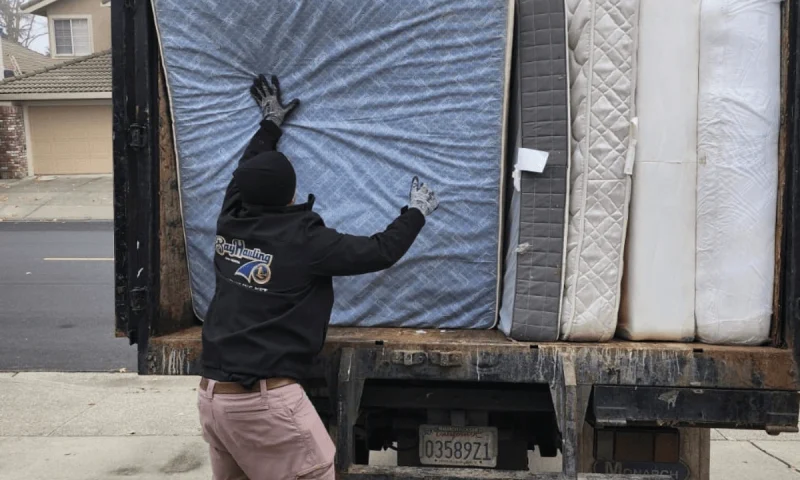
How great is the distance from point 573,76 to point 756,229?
2.88 ft

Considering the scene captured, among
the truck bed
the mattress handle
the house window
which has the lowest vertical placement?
the truck bed

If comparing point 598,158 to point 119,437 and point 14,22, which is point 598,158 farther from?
point 14,22

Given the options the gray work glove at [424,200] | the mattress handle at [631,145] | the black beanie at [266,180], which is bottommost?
the gray work glove at [424,200]

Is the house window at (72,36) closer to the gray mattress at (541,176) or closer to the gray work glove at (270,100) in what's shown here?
the gray work glove at (270,100)

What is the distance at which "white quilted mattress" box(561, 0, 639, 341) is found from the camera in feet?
10.6

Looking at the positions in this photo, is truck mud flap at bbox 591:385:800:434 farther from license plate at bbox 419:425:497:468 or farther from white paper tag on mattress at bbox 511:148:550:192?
white paper tag on mattress at bbox 511:148:550:192

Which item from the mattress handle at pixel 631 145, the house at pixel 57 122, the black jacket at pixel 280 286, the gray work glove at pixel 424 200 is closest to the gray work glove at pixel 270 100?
the black jacket at pixel 280 286

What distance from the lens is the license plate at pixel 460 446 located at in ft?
11.7

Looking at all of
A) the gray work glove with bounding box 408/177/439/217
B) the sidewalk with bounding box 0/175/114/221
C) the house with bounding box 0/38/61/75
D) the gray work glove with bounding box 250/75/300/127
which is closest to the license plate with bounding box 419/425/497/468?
the gray work glove with bounding box 408/177/439/217

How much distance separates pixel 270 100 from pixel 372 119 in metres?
0.42

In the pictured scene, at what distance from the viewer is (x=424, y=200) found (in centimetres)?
341

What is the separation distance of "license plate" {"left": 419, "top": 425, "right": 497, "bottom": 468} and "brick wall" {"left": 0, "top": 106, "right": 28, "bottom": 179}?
24.3m

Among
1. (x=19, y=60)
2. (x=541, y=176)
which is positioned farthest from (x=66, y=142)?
(x=541, y=176)

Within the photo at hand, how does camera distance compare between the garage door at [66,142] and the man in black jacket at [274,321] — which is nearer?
the man in black jacket at [274,321]
